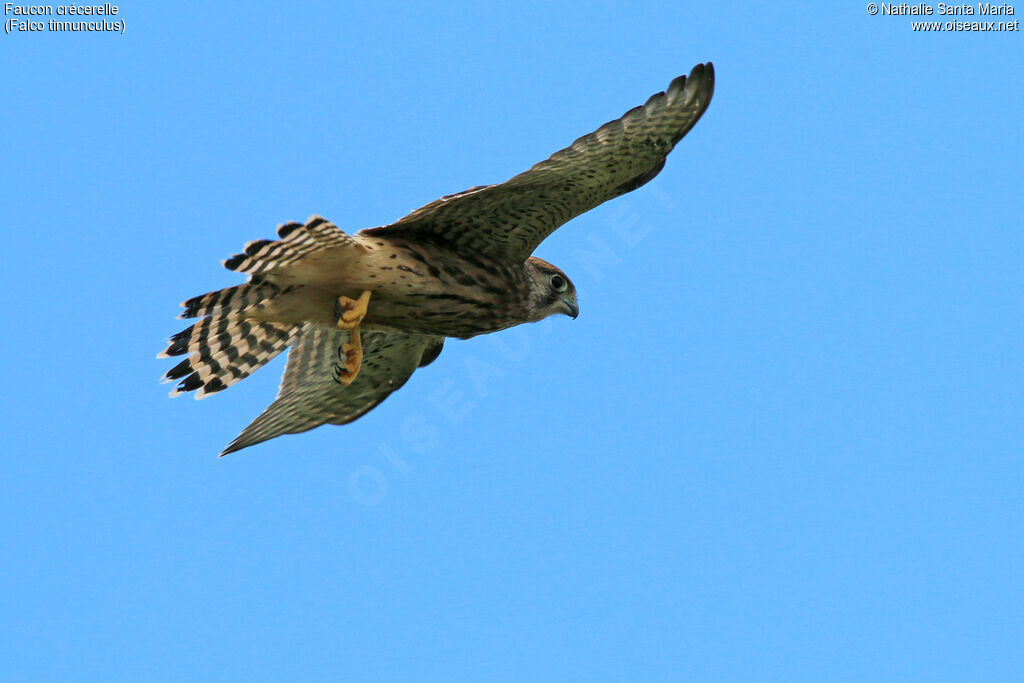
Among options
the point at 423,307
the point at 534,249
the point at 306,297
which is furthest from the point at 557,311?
the point at 306,297

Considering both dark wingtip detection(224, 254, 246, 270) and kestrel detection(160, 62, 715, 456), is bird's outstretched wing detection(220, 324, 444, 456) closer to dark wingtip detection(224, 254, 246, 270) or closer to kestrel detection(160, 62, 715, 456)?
kestrel detection(160, 62, 715, 456)

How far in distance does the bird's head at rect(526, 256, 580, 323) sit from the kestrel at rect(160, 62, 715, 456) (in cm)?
1

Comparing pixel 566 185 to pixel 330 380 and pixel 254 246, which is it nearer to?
pixel 254 246

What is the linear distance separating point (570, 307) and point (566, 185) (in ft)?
4.86

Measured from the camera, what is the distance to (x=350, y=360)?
8.43 m

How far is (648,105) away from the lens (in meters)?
7.35

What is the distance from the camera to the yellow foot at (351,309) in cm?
788

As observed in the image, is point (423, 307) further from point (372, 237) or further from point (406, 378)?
point (406, 378)

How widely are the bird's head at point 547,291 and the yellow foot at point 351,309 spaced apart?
1.21 meters

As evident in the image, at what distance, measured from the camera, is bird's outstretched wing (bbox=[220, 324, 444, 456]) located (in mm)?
8938

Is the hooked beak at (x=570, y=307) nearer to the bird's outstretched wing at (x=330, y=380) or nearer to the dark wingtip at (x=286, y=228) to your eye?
the bird's outstretched wing at (x=330, y=380)

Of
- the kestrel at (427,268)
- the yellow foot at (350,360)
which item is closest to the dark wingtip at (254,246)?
the kestrel at (427,268)

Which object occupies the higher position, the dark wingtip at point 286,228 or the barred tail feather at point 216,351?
the dark wingtip at point 286,228

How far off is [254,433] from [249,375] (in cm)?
79
